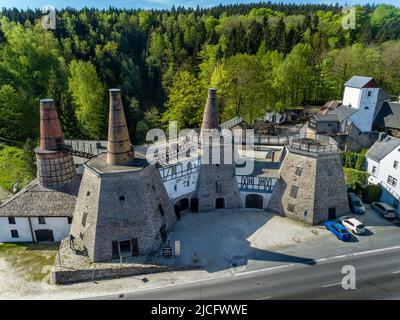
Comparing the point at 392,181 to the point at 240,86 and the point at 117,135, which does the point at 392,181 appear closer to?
the point at 240,86

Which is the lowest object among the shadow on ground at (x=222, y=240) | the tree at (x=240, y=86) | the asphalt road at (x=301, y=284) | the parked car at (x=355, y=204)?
the asphalt road at (x=301, y=284)

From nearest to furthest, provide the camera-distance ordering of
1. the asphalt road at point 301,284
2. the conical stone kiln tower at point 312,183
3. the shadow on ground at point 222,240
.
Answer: the asphalt road at point 301,284, the shadow on ground at point 222,240, the conical stone kiln tower at point 312,183

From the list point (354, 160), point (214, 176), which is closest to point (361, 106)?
point (354, 160)

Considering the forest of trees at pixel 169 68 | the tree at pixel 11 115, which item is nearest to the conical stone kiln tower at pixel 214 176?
the forest of trees at pixel 169 68

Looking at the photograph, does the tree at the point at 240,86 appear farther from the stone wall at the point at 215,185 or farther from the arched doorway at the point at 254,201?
the arched doorway at the point at 254,201

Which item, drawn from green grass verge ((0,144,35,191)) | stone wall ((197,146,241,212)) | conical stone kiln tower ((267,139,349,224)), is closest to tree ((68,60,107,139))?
green grass verge ((0,144,35,191))

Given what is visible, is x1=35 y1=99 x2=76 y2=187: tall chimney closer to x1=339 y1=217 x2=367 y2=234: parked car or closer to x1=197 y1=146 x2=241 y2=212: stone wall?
x1=197 y1=146 x2=241 y2=212: stone wall

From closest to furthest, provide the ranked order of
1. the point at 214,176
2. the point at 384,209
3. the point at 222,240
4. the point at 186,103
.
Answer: the point at 222,240, the point at 384,209, the point at 214,176, the point at 186,103

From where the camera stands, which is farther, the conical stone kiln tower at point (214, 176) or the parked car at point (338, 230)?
the conical stone kiln tower at point (214, 176)
